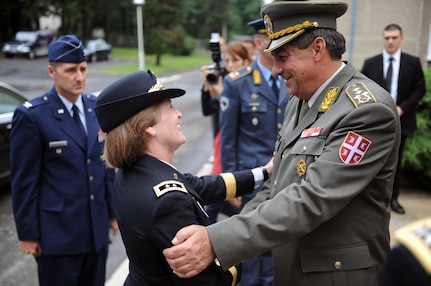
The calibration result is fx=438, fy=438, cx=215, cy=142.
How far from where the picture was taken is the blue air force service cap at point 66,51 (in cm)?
291

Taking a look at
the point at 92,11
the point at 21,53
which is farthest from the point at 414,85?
A: the point at 92,11

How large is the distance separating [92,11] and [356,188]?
153ft

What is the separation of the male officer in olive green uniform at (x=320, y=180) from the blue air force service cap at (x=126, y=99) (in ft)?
1.74

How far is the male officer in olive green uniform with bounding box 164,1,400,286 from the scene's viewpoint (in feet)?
5.47

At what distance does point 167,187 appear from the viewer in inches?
66.5

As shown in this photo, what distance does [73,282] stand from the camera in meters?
2.80

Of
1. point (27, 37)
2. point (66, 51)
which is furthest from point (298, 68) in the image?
point (27, 37)

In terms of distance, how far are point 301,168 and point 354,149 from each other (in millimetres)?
269

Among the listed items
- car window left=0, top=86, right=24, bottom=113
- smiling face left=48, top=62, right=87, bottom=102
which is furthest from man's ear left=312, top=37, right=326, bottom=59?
car window left=0, top=86, right=24, bottom=113

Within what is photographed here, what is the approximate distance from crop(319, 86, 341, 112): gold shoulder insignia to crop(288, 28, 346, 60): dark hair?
139 millimetres

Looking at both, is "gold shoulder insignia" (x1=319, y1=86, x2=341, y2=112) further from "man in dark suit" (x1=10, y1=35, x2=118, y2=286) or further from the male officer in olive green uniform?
"man in dark suit" (x1=10, y1=35, x2=118, y2=286)

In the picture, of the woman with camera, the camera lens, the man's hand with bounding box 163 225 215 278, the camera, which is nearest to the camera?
the man's hand with bounding box 163 225 215 278

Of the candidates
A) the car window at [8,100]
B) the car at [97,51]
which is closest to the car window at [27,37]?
the car at [97,51]

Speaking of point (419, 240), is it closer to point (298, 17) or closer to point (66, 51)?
point (298, 17)
